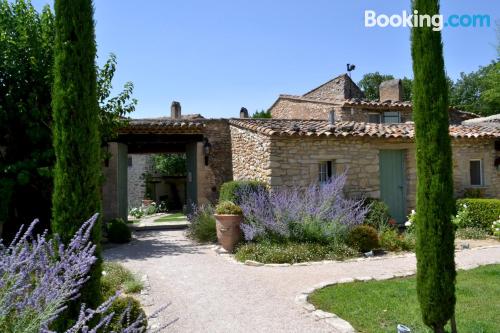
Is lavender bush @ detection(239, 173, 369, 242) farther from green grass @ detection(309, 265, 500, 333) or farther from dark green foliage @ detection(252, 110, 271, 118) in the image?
dark green foliage @ detection(252, 110, 271, 118)

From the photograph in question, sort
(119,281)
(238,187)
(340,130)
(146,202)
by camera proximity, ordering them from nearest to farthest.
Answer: (119,281)
(238,187)
(340,130)
(146,202)

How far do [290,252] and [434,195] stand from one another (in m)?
4.40

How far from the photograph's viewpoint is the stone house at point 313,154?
34.3ft

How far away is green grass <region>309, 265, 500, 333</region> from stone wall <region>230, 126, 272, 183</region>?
16.5ft

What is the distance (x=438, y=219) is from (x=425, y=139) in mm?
675

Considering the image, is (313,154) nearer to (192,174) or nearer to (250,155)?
(250,155)

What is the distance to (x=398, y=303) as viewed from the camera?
473 cm

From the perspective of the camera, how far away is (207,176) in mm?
13094

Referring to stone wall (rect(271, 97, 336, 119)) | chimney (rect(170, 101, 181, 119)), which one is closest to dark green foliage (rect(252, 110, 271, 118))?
stone wall (rect(271, 97, 336, 119))

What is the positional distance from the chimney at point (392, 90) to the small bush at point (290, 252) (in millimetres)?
13687

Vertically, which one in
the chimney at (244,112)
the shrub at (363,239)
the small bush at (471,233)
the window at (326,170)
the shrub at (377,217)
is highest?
the chimney at (244,112)

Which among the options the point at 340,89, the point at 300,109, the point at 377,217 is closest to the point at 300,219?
the point at 377,217

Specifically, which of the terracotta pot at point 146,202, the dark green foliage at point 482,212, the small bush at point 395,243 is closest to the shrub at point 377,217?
the small bush at point 395,243

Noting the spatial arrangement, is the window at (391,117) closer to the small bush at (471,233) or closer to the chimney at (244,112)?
the chimney at (244,112)
